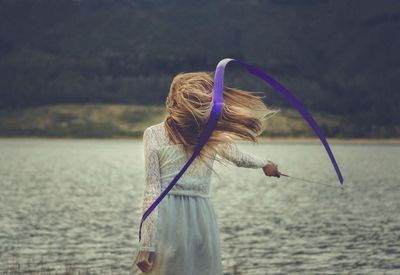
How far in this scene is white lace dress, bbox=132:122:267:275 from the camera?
224 inches

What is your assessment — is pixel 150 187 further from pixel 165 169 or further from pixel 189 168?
pixel 189 168

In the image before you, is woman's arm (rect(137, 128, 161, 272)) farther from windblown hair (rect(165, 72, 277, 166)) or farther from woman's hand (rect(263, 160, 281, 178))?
woman's hand (rect(263, 160, 281, 178))

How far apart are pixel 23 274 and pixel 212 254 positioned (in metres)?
18.4

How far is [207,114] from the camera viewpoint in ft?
18.1

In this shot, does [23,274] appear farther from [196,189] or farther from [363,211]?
[363,211]

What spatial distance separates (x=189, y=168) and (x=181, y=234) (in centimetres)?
50

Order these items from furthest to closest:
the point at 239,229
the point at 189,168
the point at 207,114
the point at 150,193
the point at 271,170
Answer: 1. the point at 239,229
2. the point at 271,170
3. the point at 189,168
4. the point at 150,193
5. the point at 207,114

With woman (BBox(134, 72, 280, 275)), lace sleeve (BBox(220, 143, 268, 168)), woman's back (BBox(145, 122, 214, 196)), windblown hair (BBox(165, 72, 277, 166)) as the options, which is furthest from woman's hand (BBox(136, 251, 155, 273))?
lace sleeve (BBox(220, 143, 268, 168))

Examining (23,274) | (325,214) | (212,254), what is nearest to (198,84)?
(212,254)

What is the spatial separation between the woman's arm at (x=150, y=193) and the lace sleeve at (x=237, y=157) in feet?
1.71

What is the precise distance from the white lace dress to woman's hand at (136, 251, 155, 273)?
4 centimetres

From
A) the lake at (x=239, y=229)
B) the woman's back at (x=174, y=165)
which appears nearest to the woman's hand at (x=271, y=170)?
the woman's back at (x=174, y=165)

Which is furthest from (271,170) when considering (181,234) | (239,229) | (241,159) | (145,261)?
(239,229)

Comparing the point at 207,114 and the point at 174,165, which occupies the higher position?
the point at 207,114
